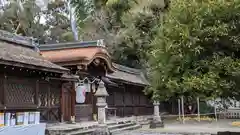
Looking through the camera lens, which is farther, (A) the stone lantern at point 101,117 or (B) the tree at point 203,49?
(A) the stone lantern at point 101,117

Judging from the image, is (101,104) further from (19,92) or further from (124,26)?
(124,26)

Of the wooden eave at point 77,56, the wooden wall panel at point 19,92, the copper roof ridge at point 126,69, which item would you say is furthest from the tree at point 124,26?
the wooden wall panel at point 19,92

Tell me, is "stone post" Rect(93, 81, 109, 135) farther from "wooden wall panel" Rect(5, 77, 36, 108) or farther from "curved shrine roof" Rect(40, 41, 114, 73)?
"curved shrine roof" Rect(40, 41, 114, 73)

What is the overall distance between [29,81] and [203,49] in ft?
26.6

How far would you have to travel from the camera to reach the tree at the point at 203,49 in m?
9.28

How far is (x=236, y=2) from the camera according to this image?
9188 mm

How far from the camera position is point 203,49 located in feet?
31.4

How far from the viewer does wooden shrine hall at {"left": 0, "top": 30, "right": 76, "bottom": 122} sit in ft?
45.2

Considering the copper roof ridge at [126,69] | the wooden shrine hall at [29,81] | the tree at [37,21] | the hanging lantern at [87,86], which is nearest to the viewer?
the wooden shrine hall at [29,81]

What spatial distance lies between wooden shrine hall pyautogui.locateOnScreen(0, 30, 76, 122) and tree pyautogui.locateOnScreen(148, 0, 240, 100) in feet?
19.6

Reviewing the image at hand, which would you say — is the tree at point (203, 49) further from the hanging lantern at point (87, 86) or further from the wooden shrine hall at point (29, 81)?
the hanging lantern at point (87, 86)

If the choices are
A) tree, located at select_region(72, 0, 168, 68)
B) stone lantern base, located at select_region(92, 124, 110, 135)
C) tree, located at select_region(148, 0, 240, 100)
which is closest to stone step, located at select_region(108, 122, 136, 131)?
stone lantern base, located at select_region(92, 124, 110, 135)

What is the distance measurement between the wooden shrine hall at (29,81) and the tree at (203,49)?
5971 millimetres

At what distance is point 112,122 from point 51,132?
605cm
